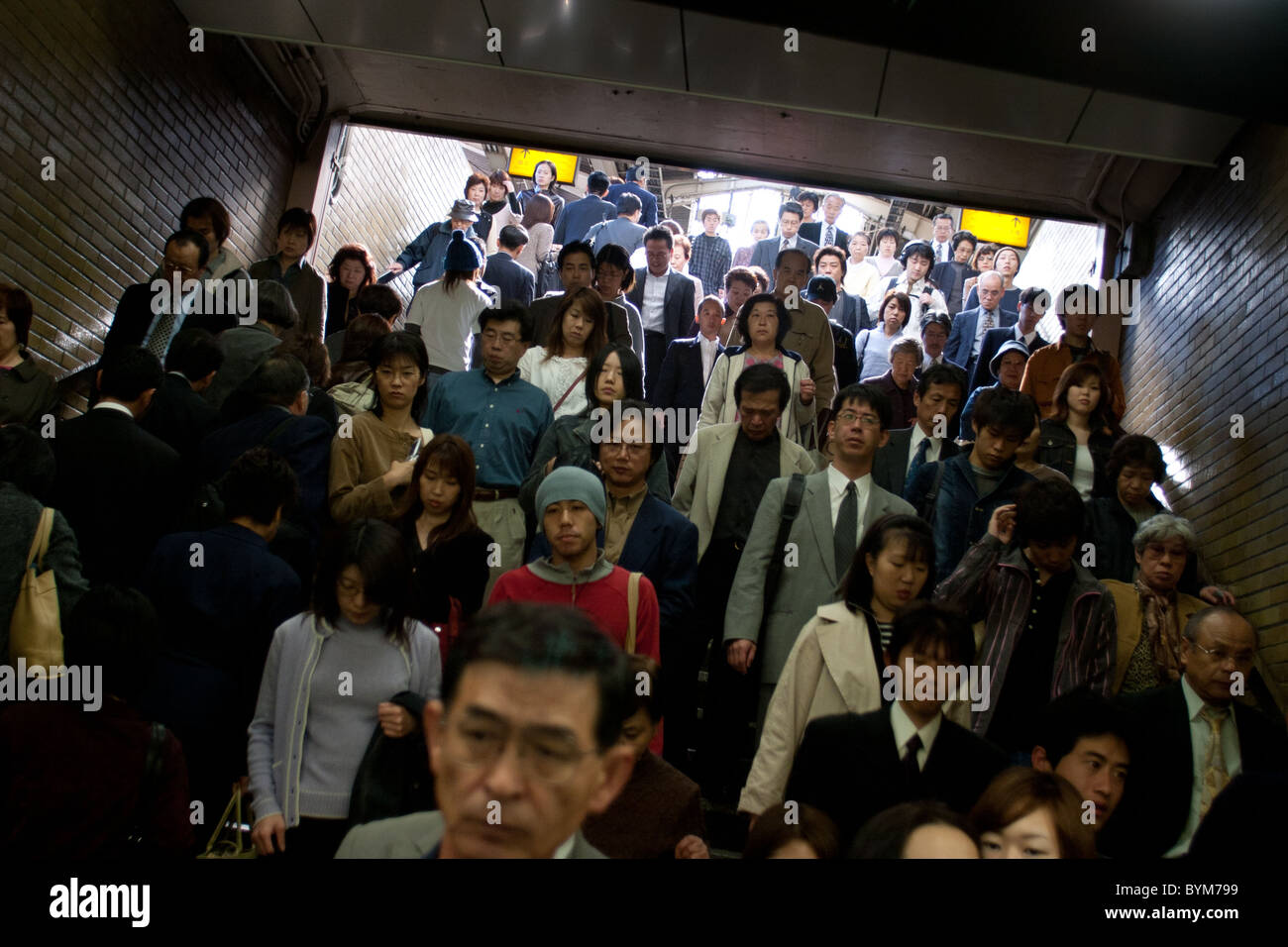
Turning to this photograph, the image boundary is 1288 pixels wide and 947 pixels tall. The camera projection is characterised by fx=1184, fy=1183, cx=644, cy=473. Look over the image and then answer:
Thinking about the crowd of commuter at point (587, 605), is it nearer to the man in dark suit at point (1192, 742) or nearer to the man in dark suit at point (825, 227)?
the man in dark suit at point (1192, 742)

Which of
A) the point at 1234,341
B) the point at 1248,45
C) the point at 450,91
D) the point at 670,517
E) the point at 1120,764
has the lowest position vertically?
the point at 1120,764

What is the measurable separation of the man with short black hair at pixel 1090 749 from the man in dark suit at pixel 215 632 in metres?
2.57

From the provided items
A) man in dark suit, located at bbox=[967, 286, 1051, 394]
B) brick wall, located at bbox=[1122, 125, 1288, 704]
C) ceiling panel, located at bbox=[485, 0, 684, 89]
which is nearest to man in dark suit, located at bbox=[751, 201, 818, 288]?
man in dark suit, located at bbox=[967, 286, 1051, 394]

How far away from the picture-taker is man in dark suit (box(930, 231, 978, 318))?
12812 mm

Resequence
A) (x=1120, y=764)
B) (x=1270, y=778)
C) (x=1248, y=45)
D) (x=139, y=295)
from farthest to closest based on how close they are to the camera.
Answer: (x=1248, y=45), (x=139, y=295), (x=1120, y=764), (x=1270, y=778)

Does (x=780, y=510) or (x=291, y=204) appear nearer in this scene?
(x=780, y=510)

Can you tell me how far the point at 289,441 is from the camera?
517 cm

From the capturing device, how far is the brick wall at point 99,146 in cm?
668

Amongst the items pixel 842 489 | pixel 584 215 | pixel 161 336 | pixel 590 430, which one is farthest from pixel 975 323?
pixel 161 336

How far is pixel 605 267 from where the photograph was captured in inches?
324

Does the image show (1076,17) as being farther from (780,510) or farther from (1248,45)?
(780,510)

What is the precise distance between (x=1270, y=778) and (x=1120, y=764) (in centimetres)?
106

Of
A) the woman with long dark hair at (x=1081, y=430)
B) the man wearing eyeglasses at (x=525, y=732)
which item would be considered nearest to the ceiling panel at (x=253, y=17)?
the woman with long dark hair at (x=1081, y=430)
